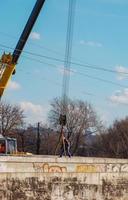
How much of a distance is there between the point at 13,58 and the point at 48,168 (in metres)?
7.60

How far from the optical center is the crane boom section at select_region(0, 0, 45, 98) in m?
30.4

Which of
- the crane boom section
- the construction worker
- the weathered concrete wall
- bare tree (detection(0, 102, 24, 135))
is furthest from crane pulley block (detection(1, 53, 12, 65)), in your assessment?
bare tree (detection(0, 102, 24, 135))

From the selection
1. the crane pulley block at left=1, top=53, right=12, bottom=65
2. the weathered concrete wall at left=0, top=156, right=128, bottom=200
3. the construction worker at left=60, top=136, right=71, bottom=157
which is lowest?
the weathered concrete wall at left=0, top=156, right=128, bottom=200

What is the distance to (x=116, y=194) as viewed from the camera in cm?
3042

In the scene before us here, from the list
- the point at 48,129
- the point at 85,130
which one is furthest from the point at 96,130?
the point at 48,129

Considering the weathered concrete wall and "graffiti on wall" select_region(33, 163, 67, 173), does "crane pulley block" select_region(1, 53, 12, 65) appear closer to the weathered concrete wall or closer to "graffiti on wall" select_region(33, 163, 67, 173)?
the weathered concrete wall

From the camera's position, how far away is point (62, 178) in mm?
26812

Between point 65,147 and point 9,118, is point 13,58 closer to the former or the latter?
point 65,147

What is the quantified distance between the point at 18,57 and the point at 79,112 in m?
71.0

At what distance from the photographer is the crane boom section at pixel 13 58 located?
30.4m

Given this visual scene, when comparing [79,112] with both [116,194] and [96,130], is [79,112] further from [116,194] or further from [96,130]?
[116,194]

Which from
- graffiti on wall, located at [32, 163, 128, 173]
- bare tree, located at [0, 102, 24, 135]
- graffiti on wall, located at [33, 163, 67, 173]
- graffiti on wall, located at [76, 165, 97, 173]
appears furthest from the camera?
bare tree, located at [0, 102, 24, 135]

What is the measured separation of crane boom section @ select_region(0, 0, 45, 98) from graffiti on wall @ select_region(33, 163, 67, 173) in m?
6.26

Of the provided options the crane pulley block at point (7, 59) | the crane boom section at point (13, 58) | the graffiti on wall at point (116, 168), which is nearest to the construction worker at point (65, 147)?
the graffiti on wall at point (116, 168)
